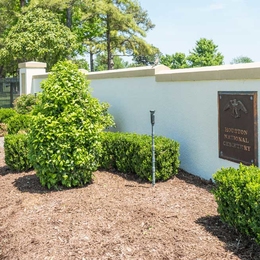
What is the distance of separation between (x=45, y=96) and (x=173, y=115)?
268cm

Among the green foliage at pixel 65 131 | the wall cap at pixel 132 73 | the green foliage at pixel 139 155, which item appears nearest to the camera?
the green foliage at pixel 65 131

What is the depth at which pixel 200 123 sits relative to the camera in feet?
22.2

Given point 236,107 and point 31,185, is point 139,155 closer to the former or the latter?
point 236,107

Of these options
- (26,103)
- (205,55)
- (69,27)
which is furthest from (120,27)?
(205,55)

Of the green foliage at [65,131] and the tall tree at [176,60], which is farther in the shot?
the tall tree at [176,60]

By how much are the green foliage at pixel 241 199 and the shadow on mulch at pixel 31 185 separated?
9.23 feet

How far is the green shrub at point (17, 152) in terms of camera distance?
725 centimetres

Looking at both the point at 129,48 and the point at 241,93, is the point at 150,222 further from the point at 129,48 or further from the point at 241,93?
the point at 129,48

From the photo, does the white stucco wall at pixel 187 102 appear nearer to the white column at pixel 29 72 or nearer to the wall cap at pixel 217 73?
the wall cap at pixel 217 73

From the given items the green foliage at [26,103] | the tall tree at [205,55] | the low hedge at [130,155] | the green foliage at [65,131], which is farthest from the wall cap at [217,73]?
the tall tree at [205,55]

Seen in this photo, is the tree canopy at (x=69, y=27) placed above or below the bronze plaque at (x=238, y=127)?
above

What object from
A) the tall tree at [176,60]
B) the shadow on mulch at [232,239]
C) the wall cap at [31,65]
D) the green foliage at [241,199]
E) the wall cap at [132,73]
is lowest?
the shadow on mulch at [232,239]

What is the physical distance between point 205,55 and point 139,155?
2426 inches

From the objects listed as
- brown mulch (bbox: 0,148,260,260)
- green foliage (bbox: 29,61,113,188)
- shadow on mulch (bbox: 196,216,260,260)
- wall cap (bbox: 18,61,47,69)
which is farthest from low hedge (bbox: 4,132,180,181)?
wall cap (bbox: 18,61,47,69)
